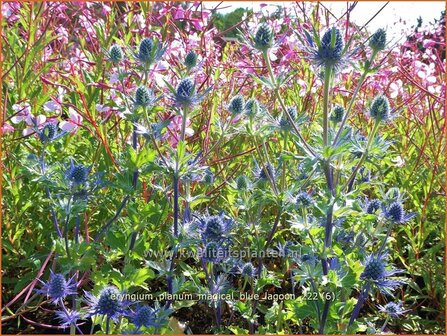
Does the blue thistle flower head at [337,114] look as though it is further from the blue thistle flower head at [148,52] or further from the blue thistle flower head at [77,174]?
the blue thistle flower head at [77,174]

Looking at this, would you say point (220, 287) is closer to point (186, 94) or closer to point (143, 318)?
point (143, 318)

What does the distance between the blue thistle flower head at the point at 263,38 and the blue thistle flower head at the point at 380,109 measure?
0.35 meters

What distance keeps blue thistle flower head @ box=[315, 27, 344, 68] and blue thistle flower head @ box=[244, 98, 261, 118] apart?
0.30m

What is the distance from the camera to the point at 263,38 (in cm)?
141

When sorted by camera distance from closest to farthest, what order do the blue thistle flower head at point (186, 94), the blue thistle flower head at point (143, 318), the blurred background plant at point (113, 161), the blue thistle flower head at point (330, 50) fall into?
the blue thistle flower head at point (330, 50), the blue thistle flower head at point (143, 318), the blue thistle flower head at point (186, 94), the blurred background plant at point (113, 161)

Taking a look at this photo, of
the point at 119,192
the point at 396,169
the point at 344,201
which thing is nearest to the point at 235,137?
the point at 119,192

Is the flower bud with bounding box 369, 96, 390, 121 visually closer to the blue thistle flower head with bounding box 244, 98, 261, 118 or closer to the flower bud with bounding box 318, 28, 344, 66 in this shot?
the flower bud with bounding box 318, 28, 344, 66

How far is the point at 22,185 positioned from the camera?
2061 mm

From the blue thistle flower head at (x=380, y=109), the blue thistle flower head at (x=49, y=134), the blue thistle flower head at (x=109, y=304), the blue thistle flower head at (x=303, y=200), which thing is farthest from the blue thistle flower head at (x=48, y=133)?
the blue thistle flower head at (x=380, y=109)

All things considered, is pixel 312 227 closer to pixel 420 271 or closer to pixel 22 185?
pixel 420 271

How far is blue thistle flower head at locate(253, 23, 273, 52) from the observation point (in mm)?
1402

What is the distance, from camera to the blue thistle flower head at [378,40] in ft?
4.38

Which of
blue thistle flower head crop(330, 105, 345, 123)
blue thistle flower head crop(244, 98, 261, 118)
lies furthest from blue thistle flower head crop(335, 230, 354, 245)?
blue thistle flower head crop(244, 98, 261, 118)

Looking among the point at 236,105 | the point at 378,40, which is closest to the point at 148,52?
the point at 236,105
